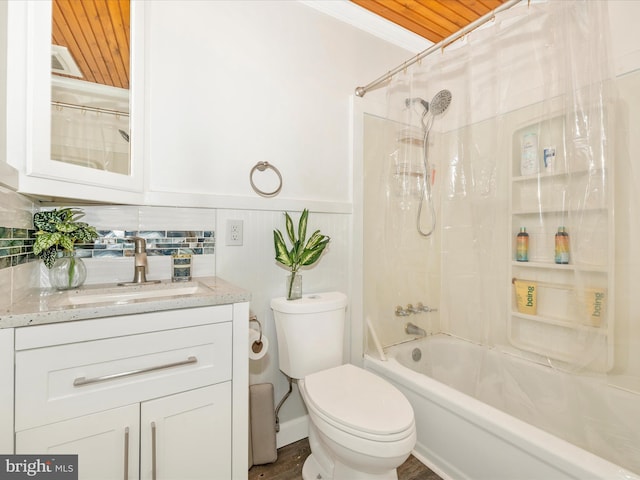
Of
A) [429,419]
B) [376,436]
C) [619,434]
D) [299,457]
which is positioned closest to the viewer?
[376,436]

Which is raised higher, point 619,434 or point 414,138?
point 414,138

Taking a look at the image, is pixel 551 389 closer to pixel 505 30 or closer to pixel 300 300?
pixel 300 300

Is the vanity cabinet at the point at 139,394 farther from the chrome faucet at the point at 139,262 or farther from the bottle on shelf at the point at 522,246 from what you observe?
the bottle on shelf at the point at 522,246

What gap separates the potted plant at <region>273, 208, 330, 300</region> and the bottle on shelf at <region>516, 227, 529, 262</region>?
3.51ft

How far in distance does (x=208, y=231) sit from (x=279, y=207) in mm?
395

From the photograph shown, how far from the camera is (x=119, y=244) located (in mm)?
1358

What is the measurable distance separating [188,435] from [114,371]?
330 mm

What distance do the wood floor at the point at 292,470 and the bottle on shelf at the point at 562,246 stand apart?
1.15m

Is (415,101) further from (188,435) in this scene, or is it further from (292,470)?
(292,470)

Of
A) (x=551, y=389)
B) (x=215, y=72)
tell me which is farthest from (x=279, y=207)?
(x=551, y=389)

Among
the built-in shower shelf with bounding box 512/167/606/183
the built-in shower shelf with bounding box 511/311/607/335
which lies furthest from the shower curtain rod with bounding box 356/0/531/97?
the built-in shower shelf with bounding box 511/311/607/335

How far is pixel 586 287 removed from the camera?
1180 millimetres

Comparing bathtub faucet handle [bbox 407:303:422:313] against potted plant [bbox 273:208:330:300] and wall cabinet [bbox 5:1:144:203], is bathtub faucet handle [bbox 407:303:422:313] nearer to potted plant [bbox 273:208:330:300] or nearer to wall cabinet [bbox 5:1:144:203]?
potted plant [bbox 273:208:330:300]

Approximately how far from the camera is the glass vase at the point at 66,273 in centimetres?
118
